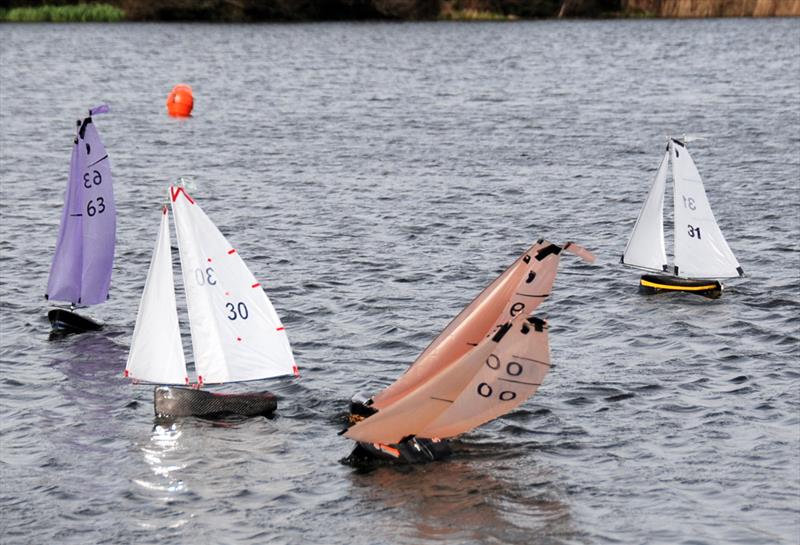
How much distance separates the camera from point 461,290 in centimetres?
3734

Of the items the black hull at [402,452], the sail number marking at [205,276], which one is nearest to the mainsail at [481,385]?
the black hull at [402,452]

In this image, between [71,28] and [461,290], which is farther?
[71,28]

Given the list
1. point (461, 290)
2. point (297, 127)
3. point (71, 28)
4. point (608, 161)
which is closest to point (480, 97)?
point (297, 127)

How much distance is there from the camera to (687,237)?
3653cm

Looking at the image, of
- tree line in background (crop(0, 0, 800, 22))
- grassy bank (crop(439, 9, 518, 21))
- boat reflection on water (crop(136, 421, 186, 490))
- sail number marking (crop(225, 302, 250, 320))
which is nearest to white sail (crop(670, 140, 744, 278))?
sail number marking (crop(225, 302, 250, 320))

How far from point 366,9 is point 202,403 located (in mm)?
132982

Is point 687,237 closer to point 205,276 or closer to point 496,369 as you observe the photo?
point 496,369

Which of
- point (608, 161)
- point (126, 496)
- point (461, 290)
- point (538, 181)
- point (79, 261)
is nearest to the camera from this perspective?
point (126, 496)

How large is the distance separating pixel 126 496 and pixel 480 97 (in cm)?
6312

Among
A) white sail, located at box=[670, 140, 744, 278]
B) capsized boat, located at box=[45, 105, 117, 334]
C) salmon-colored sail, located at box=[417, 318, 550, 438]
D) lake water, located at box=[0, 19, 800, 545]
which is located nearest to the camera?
lake water, located at box=[0, 19, 800, 545]

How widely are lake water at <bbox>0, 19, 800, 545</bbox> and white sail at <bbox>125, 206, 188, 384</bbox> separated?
3.69ft

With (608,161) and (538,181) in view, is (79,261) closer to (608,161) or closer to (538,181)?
(538,181)

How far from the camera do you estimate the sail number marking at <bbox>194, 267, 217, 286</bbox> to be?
87.8 feet

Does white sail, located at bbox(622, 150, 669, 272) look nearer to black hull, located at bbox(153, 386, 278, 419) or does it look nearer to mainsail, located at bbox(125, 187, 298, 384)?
mainsail, located at bbox(125, 187, 298, 384)
